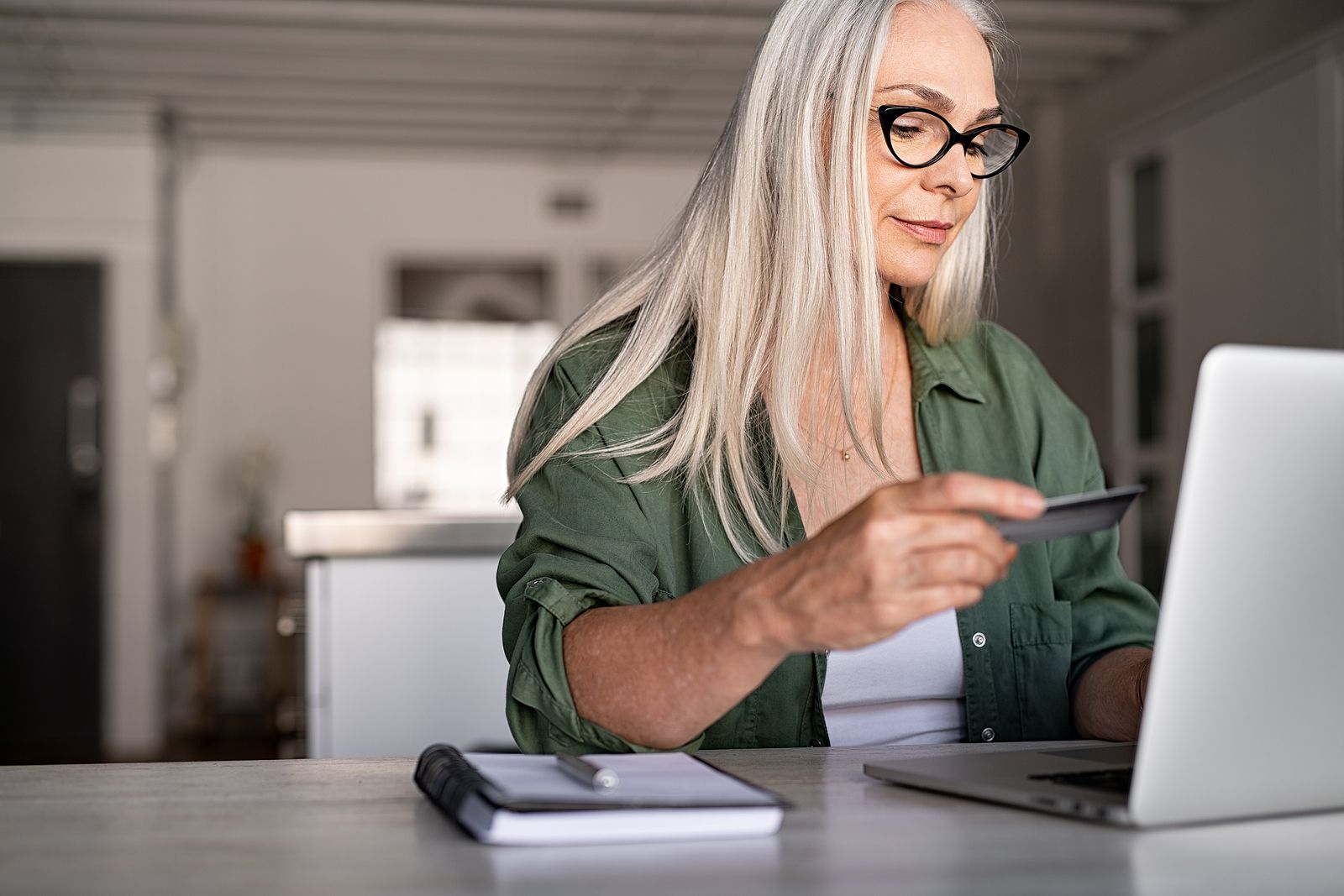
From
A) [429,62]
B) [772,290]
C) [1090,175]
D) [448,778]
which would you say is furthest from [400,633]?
[1090,175]

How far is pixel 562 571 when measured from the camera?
118 cm

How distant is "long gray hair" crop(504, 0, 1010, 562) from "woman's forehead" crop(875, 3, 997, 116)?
0.08ft

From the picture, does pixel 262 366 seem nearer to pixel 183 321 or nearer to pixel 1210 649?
pixel 183 321

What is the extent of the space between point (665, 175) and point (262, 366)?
250 centimetres

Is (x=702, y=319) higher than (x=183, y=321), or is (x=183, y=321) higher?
(x=183, y=321)

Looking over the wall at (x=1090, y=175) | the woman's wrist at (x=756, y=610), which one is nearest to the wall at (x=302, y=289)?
the wall at (x=1090, y=175)

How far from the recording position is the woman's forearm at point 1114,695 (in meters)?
1.31

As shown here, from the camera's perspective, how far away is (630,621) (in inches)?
42.5

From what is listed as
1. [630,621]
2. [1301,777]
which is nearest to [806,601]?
[630,621]

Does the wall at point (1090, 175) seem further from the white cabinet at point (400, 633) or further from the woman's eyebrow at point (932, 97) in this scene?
the woman's eyebrow at point (932, 97)

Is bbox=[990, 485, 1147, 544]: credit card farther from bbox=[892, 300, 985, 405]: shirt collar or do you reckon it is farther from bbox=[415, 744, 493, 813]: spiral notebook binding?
bbox=[892, 300, 985, 405]: shirt collar

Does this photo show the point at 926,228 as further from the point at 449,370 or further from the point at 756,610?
the point at 449,370

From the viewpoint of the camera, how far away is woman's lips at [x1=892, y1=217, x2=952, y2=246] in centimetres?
141

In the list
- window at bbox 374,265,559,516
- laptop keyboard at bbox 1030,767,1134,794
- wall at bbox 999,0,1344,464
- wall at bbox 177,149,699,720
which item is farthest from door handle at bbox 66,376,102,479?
laptop keyboard at bbox 1030,767,1134,794
